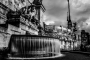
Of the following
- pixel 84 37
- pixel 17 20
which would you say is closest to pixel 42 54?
pixel 17 20

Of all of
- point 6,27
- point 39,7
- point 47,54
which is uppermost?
point 39,7

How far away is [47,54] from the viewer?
13.7m

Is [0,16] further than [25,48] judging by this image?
Yes

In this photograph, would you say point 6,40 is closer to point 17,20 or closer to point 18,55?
point 18,55

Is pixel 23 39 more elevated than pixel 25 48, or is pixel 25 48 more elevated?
pixel 23 39

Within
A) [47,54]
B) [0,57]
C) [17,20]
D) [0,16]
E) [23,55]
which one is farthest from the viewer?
[17,20]

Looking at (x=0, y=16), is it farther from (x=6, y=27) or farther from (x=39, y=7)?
(x=39, y=7)

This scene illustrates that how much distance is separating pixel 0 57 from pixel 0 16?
7.43 m

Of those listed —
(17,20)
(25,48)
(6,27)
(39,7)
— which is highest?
(39,7)

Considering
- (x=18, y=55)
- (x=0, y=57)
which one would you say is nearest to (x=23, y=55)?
(x=18, y=55)

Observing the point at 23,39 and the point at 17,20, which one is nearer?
the point at 23,39

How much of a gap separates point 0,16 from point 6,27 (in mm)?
3816

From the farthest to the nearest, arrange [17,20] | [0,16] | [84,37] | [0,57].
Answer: [84,37] → [17,20] → [0,16] → [0,57]

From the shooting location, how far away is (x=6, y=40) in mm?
13203
